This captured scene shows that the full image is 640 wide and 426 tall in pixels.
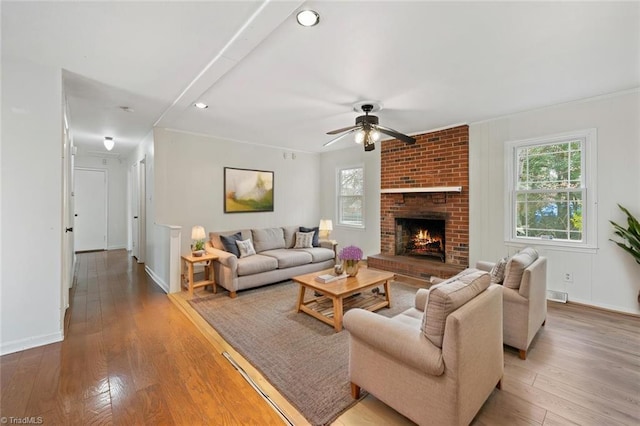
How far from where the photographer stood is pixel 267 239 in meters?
4.94

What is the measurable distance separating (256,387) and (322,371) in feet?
1.66

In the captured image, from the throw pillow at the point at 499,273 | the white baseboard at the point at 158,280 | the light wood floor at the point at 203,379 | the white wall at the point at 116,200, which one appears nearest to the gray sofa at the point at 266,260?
the white baseboard at the point at 158,280

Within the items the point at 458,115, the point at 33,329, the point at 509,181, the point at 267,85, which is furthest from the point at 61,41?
the point at 509,181

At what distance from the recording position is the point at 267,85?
290 centimetres

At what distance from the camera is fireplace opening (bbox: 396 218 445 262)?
4871mm

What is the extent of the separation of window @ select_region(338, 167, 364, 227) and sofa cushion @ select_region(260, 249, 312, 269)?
1.79m

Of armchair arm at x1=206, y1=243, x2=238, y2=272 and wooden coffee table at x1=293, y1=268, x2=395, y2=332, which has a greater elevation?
armchair arm at x1=206, y1=243, x2=238, y2=272

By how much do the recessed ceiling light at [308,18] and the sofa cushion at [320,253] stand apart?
3.52 metres

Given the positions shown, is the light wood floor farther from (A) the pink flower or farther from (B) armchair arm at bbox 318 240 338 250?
(B) armchair arm at bbox 318 240 338 250

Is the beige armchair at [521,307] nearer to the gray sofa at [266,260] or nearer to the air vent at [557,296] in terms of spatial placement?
the air vent at [557,296]

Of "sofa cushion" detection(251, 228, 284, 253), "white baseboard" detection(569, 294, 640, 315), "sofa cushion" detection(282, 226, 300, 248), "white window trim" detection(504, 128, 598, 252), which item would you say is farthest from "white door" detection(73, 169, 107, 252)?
"white baseboard" detection(569, 294, 640, 315)

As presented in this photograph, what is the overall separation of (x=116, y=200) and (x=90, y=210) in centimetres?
61

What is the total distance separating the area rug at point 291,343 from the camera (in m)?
1.86

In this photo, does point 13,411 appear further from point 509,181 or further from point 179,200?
point 509,181
